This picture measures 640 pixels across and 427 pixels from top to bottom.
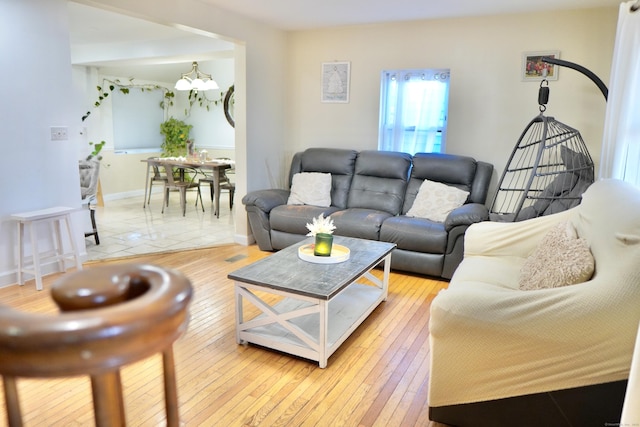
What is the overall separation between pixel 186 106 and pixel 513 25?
6.15 metres

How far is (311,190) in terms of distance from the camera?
470 cm

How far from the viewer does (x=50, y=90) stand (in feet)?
11.6

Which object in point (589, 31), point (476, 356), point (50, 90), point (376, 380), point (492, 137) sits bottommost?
point (376, 380)

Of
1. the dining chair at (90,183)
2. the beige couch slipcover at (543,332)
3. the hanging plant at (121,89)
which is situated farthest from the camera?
the hanging plant at (121,89)

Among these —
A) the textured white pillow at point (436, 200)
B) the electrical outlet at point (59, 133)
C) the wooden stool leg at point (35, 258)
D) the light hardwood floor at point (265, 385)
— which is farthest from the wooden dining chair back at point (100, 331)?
the textured white pillow at point (436, 200)

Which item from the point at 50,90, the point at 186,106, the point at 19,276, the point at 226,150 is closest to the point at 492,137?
the point at 50,90

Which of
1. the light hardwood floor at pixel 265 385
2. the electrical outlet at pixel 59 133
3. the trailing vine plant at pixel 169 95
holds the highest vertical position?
the trailing vine plant at pixel 169 95

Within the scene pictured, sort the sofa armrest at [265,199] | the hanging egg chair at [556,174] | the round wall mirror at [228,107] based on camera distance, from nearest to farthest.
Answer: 1. the hanging egg chair at [556,174]
2. the sofa armrest at [265,199]
3. the round wall mirror at [228,107]

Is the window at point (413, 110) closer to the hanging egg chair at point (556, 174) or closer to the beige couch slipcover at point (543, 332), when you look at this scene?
the hanging egg chair at point (556, 174)

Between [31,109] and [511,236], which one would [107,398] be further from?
[31,109]

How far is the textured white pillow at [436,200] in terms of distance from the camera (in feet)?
13.4

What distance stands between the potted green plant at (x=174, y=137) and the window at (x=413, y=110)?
14.5 ft

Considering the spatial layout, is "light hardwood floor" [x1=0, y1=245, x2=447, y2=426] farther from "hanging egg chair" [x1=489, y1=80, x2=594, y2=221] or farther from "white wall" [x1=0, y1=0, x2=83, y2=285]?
"hanging egg chair" [x1=489, y1=80, x2=594, y2=221]

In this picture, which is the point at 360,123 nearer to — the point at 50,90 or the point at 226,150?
the point at 50,90
